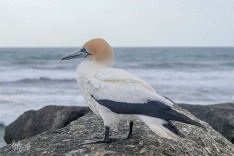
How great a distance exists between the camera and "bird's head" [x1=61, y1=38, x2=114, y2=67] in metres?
4.72

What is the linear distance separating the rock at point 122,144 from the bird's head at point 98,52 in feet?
2.75

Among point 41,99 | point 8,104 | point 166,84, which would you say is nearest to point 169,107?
point 8,104

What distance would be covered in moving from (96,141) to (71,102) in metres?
15.5

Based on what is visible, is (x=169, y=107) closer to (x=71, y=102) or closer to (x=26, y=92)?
(x=71, y=102)

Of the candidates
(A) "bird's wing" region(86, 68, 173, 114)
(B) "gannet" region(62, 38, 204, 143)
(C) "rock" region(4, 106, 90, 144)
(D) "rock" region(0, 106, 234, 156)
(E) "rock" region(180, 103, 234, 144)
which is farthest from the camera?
(C) "rock" region(4, 106, 90, 144)

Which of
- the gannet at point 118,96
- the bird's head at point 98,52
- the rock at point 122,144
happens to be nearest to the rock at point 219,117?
the rock at point 122,144

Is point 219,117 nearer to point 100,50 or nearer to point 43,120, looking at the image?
point 43,120

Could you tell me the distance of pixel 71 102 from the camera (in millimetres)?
20203

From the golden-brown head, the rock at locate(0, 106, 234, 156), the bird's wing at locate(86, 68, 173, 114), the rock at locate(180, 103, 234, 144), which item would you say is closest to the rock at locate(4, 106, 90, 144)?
the rock at locate(180, 103, 234, 144)

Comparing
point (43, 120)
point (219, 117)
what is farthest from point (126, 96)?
point (43, 120)

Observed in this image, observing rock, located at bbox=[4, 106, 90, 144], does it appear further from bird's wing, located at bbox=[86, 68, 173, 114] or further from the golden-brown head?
bird's wing, located at bbox=[86, 68, 173, 114]

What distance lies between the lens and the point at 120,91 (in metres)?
4.48

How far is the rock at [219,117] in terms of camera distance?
841 cm

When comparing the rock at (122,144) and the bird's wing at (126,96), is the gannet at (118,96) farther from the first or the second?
the rock at (122,144)
